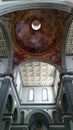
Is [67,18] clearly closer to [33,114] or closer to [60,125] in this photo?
[60,125]

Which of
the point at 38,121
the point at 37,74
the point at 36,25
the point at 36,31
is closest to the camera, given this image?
the point at 36,25

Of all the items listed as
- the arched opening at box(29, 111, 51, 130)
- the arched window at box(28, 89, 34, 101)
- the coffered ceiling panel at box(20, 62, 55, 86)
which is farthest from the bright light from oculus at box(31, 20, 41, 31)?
the arched opening at box(29, 111, 51, 130)

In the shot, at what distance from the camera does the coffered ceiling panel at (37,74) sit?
1753 cm

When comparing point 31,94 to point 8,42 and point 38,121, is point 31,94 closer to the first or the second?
point 38,121

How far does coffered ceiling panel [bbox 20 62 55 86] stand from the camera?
17.5 metres

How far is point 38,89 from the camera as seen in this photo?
20.0 metres

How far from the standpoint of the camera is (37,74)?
1866cm

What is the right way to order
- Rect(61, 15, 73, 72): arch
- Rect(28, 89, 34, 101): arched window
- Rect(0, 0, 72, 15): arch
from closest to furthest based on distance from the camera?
Rect(0, 0, 72, 15): arch < Rect(61, 15, 73, 72): arch < Rect(28, 89, 34, 101): arched window

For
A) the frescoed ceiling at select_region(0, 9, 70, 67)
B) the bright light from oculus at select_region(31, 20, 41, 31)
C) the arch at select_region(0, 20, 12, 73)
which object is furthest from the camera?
the bright light from oculus at select_region(31, 20, 41, 31)

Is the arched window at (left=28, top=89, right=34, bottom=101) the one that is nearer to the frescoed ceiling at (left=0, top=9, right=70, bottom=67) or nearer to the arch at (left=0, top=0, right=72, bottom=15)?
the frescoed ceiling at (left=0, top=9, right=70, bottom=67)

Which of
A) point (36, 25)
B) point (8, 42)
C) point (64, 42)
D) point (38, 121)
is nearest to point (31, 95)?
point (38, 121)

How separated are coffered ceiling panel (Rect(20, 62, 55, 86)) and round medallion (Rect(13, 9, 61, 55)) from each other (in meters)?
2.82

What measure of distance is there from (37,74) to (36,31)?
230 inches

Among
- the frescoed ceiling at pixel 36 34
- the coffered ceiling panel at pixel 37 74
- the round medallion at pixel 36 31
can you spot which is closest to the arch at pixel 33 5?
the frescoed ceiling at pixel 36 34
